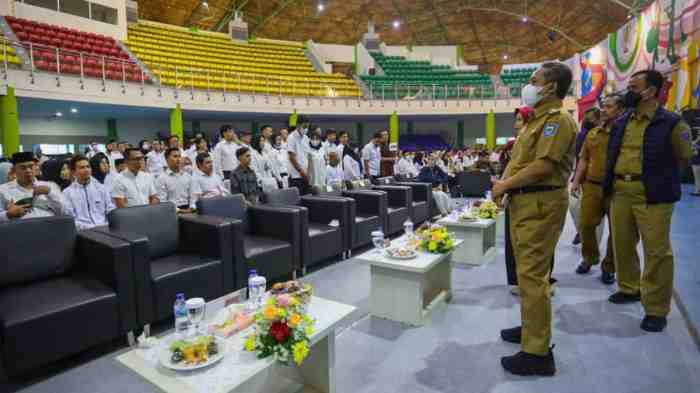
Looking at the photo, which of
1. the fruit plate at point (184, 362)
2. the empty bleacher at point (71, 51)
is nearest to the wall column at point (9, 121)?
the empty bleacher at point (71, 51)

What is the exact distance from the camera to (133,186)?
13.0 ft

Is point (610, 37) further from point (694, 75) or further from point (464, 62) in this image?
point (464, 62)

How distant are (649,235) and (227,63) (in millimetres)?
14388

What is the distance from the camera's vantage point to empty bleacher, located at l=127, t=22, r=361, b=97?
→ 38.9 feet

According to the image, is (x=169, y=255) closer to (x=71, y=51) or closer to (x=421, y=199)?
(x=421, y=199)

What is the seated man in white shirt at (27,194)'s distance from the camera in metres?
3.12

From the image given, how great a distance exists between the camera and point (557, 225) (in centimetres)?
201

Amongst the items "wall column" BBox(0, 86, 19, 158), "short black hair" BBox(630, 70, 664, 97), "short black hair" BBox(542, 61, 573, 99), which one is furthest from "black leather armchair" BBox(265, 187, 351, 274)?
"wall column" BBox(0, 86, 19, 158)

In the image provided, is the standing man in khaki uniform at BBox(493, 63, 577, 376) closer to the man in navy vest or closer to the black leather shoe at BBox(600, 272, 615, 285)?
the man in navy vest

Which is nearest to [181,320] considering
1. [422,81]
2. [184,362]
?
[184,362]

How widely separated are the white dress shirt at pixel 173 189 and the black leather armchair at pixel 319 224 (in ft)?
3.07

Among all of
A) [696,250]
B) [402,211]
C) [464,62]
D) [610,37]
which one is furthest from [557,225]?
[464,62]

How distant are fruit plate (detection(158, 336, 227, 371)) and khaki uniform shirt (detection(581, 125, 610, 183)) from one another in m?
3.15

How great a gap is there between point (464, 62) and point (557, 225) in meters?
23.5
